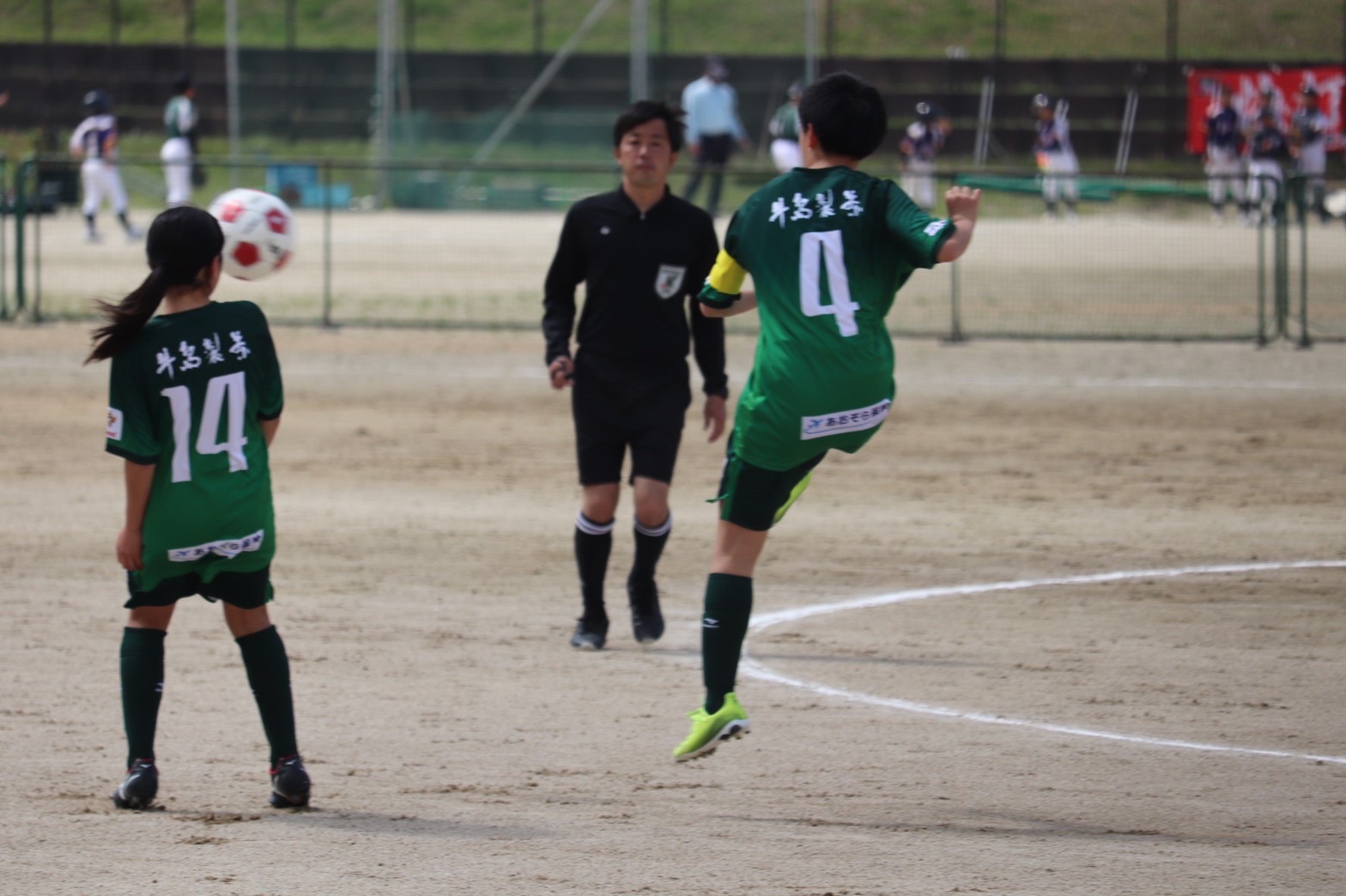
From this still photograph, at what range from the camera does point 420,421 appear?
12500 mm

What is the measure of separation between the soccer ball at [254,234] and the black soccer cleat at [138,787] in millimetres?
1744

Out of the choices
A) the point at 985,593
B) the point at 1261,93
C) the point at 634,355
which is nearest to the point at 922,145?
the point at 1261,93

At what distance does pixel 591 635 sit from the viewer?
7.05 meters

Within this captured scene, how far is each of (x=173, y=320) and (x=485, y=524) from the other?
15.7 ft

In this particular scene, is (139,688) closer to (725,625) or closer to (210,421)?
(210,421)

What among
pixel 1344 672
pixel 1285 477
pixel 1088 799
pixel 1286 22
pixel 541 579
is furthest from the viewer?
pixel 1286 22

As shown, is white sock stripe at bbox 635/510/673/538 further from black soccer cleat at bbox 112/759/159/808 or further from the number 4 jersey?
black soccer cleat at bbox 112/759/159/808

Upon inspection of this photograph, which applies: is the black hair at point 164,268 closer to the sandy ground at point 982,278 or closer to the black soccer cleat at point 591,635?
the black soccer cleat at point 591,635

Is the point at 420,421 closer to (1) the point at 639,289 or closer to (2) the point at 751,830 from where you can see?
(1) the point at 639,289

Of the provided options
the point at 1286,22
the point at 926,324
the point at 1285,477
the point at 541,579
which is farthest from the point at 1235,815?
the point at 1286,22

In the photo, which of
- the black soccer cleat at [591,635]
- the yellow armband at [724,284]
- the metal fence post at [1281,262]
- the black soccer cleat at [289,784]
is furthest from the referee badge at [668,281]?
the metal fence post at [1281,262]

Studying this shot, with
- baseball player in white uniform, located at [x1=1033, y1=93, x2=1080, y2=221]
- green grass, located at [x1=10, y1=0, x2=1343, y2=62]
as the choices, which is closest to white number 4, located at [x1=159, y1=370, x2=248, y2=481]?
baseball player in white uniform, located at [x1=1033, y1=93, x2=1080, y2=221]

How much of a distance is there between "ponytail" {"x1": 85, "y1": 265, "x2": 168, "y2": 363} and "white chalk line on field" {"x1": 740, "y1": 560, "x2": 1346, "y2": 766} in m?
2.90

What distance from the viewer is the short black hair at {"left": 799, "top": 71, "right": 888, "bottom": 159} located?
16.2 feet
